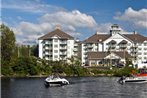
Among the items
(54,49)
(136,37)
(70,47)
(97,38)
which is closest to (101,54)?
(70,47)

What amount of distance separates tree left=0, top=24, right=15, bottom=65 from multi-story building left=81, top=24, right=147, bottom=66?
2591cm

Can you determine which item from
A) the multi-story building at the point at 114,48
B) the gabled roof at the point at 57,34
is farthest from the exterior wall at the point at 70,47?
the multi-story building at the point at 114,48

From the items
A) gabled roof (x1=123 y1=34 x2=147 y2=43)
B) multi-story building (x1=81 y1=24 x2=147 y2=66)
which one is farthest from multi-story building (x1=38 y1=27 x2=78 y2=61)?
gabled roof (x1=123 y1=34 x2=147 y2=43)

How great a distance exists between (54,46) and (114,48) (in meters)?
17.7

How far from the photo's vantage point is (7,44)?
8619 centimetres

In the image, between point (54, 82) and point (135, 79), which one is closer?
point (54, 82)

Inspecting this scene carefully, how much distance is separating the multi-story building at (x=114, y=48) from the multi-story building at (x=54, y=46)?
6.68m

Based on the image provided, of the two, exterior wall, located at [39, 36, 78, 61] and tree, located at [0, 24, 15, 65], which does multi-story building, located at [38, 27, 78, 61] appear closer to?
exterior wall, located at [39, 36, 78, 61]

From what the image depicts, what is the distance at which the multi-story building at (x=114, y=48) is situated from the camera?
106250 mm

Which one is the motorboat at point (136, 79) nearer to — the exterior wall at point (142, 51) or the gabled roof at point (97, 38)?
the exterior wall at point (142, 51)

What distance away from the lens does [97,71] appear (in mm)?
92750

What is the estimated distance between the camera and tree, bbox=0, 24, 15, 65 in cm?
8625

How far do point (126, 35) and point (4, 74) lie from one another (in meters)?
45.3

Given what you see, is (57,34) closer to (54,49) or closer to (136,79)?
(54,49)
